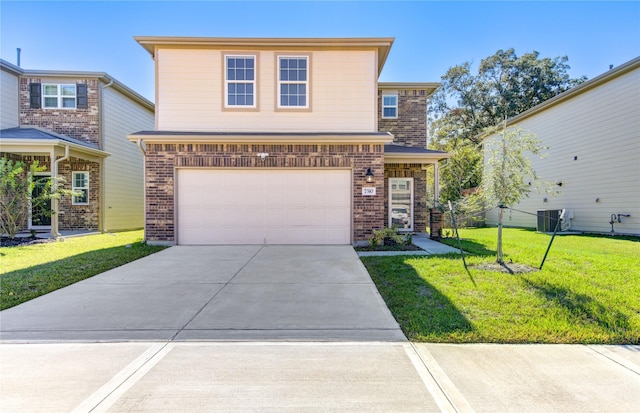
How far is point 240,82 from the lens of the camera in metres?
10.6

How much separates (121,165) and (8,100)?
473 cm

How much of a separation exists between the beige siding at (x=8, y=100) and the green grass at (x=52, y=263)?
289 inches

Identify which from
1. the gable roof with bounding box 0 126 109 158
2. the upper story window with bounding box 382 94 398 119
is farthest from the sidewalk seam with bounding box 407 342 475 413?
the gable roof with bounding box 0 126 109 158

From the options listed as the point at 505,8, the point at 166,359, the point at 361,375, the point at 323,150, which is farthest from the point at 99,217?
the point at 505,8

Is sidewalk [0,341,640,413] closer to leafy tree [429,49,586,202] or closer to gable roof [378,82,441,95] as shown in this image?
gable roof [378,82,441,95]

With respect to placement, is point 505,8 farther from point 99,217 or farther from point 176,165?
point 99,217

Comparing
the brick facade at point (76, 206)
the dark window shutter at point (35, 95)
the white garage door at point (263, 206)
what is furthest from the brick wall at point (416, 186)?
the dark window shutter at point (35, 95)

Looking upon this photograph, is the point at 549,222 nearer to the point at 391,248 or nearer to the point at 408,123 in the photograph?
the point at 408,123

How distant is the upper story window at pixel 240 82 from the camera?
1056cm

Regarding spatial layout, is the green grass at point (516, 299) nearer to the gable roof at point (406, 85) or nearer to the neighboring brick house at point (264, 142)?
the neighboring brick house at point (264, 142)

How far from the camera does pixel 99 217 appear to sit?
47.3 feet

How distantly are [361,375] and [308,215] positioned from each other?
7270mm

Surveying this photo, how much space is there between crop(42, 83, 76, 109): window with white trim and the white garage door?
8690mm

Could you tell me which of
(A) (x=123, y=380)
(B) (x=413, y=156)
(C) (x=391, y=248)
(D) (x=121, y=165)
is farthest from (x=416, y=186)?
(D) (x=121, y=165)
